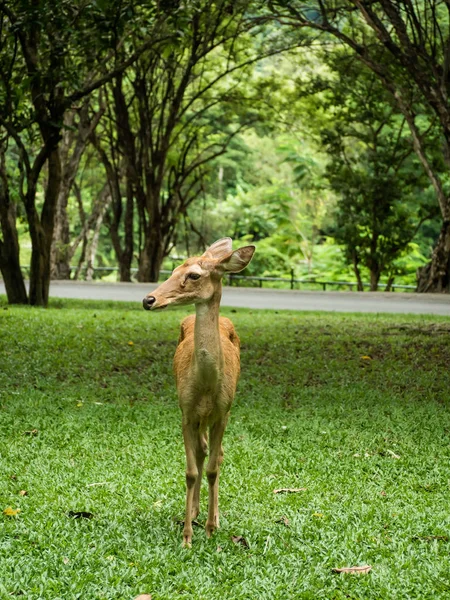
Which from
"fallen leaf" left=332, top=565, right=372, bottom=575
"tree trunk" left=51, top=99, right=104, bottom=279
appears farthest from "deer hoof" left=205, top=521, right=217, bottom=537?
"tree trunk" left=51, top=99, right=104, bottom=279

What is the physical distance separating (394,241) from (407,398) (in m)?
15.9

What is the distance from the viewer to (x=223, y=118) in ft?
94.1

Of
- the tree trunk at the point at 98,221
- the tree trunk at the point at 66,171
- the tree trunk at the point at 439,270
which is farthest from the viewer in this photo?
the tree trunk at the point at 98,221

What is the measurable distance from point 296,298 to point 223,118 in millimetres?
9634

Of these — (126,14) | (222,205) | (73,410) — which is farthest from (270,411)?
(222,205)

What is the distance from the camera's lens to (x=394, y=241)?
948 inches

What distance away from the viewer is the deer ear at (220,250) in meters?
4.40

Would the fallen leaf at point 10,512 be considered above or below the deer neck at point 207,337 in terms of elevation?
below

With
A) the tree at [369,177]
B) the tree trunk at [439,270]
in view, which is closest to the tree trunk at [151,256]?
the tree at [369,177]

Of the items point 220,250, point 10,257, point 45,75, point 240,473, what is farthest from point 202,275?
point 10,257

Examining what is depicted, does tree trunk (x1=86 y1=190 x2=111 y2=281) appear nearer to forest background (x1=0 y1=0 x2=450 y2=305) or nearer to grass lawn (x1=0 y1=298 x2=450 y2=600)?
forest background (x1=0 y1=0 x2=450 y2=305)

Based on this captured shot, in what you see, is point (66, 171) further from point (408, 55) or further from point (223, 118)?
point (223, 118)

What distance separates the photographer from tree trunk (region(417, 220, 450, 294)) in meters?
18.9

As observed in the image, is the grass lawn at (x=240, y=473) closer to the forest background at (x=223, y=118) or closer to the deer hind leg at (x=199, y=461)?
the deer hind leg at (x=199, y=461)
